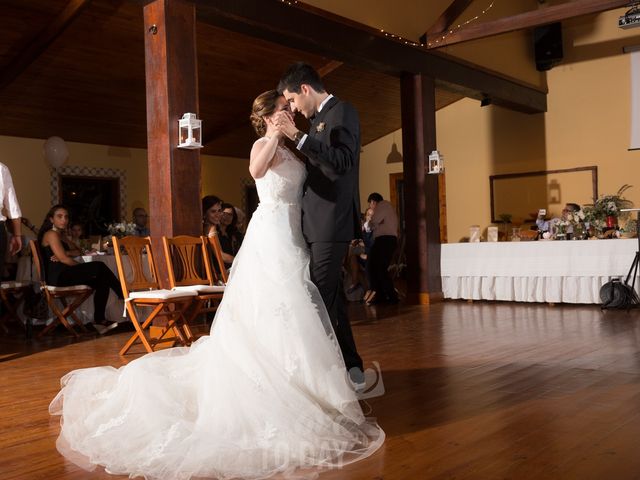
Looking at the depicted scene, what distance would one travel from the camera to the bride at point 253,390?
236 centimetres

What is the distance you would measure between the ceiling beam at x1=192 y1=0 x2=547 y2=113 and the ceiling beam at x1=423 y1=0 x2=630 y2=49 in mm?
293

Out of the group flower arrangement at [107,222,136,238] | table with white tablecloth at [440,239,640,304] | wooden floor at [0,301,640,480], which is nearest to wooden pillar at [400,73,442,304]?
table with white tablecloth at [440,239,640,304]

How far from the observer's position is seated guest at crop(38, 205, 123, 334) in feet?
20.9

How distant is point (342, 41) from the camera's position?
7.80 metres

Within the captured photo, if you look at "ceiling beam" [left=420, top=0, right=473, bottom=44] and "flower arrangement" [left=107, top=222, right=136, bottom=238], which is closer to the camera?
"flower arrangement" [left=107, top=222, right=136, bottom=238]

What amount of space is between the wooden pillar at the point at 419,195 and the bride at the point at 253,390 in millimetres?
5728

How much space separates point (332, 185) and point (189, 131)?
9.82ft

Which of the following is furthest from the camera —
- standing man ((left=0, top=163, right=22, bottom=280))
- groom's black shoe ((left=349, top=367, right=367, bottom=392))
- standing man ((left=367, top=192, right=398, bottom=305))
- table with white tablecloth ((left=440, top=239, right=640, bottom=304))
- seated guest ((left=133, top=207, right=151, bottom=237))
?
seated guest ((left=133, top=207, right=151, bottom=237))

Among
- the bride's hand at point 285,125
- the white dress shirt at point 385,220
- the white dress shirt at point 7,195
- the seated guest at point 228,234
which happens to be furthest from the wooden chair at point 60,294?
the bride's hand at point 285,125

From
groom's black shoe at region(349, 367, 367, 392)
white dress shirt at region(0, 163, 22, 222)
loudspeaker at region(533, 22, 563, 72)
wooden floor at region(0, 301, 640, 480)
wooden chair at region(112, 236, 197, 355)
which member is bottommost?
wooden floor at region(0, 301, 640, 480)

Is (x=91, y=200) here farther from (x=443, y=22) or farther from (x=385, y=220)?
(x=443, y=22)

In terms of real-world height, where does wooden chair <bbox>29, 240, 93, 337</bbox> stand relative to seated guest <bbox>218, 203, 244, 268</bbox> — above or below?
below

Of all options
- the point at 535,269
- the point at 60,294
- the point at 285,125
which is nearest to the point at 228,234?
the point at 60,294

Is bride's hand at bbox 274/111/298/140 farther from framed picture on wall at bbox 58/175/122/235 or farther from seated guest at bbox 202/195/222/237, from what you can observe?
framed picture on wall at bbox 58/175/122/235
